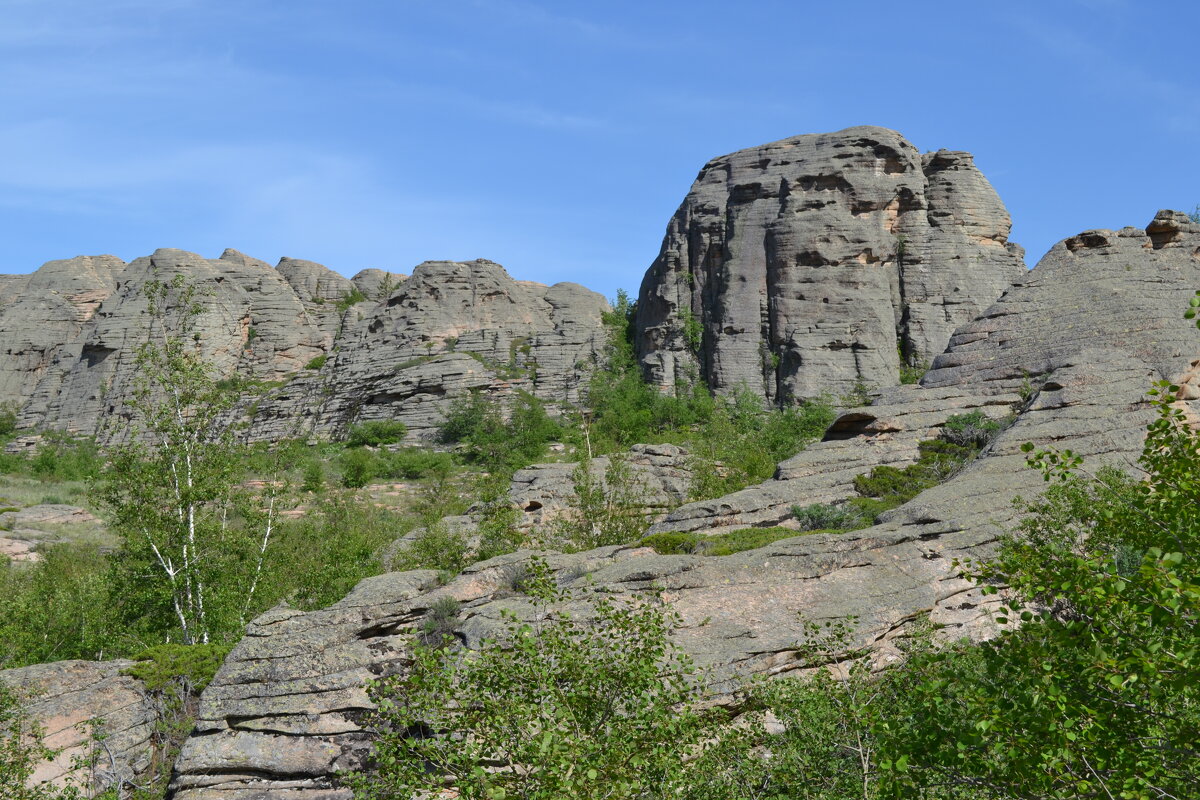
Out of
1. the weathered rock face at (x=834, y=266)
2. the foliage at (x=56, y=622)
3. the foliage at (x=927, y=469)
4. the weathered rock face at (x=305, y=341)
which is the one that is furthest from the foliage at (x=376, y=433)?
the foliage at (x=927, y=469)

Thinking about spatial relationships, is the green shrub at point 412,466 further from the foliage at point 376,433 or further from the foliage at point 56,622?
the foliage at point 56,622

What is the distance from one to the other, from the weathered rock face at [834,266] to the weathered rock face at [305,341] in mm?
10663

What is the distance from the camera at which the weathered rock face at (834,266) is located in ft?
202

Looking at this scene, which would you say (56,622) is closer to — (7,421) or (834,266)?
(834,266)

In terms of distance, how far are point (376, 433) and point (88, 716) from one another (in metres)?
46.8

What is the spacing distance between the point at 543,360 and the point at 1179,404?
4639 centimetres

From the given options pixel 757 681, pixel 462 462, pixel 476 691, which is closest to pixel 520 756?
pixel 476 691

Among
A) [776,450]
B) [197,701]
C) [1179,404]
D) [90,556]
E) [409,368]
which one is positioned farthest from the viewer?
[409,368]

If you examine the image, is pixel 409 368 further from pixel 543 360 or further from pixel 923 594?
pixel 923 594

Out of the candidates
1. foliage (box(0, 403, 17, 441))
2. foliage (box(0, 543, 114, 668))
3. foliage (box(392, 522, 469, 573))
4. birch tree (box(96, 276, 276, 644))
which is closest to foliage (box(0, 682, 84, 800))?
foliage (box(0, 543, 114, 668))

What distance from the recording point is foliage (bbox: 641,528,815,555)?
2511cm

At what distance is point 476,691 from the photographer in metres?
11.2

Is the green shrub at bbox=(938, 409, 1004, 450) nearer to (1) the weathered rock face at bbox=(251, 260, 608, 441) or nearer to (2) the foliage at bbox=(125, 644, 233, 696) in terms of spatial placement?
(2) the foliage at bbox=(125, 644, 233, 696)

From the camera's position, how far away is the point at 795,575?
70.9 ft
